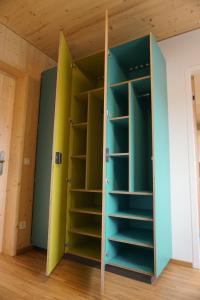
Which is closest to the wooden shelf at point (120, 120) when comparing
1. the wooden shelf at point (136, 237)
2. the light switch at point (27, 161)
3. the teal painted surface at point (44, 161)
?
the teal painted surface at point (44, 161)

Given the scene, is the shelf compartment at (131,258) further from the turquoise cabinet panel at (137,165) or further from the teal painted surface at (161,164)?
the teal painted surface at (161,164)

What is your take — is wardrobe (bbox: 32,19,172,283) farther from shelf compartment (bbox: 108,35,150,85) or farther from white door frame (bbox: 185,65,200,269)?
white door frame (bbox: 185,65,200,269)

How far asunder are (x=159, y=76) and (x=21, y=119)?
5.60 ft

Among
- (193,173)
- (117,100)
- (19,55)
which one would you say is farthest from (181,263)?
(19,55)

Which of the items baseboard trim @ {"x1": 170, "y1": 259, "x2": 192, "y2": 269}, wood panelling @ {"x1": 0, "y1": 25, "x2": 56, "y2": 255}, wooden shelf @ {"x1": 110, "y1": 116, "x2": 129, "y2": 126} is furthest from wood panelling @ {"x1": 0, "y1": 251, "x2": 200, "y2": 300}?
wooden shelf @ {"x1": 110, "y1": 116, "x2": 129, "y2": 126}

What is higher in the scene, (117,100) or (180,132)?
(117,100)

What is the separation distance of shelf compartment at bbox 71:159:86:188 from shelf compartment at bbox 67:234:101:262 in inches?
22.8

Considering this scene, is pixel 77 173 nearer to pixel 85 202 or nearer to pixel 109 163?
pixel 85 202

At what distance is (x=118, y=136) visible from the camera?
86.2 inches

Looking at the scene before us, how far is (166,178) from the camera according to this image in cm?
208

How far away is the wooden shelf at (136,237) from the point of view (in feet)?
5.75

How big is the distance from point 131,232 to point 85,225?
608mm

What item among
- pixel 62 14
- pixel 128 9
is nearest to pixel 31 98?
pixel 62 14

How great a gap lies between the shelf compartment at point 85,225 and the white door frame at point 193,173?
3.24 feet
